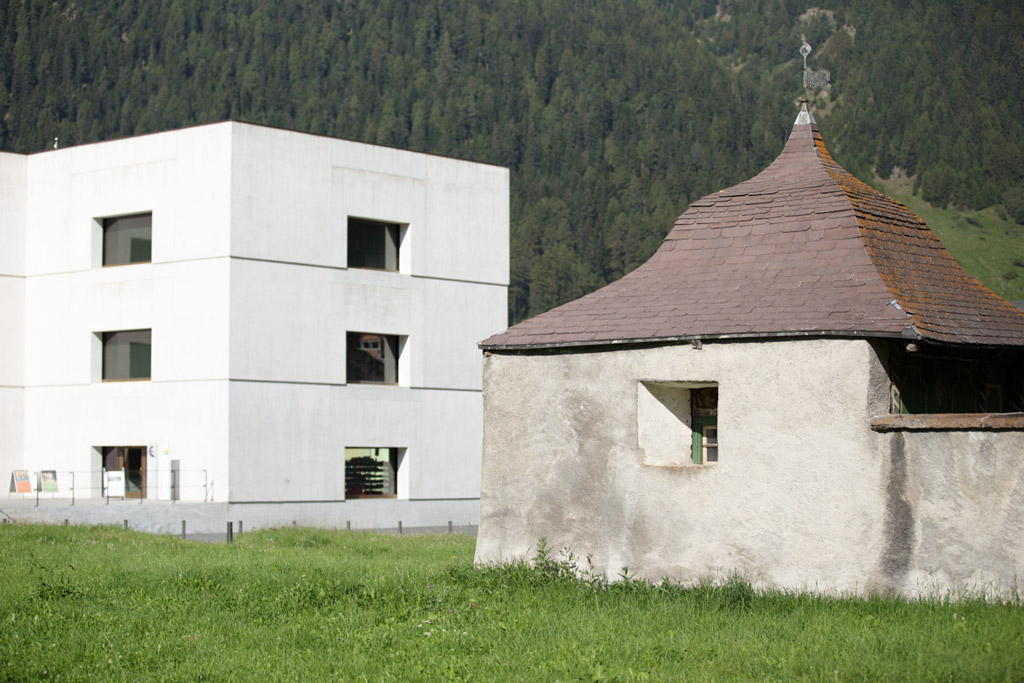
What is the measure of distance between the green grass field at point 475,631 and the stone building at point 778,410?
505 millimetres

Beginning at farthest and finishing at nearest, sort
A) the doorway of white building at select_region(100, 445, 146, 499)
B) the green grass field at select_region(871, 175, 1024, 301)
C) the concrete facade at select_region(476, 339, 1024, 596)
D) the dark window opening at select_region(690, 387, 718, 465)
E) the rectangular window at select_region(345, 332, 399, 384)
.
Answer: the green grass field at select_region(871, 175, 1024, 301) < the rectangular window at select_region(345, 332, 399, 384) < the doorway of white building at select_region(100, 445, 146, 499) < the dark window opening at select_region(690, 387, 718, 465) < the concrete facade at select_region(476, 339, 1024, 596)

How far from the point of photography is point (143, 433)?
126 ft

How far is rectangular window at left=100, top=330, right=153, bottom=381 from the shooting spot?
128 feet

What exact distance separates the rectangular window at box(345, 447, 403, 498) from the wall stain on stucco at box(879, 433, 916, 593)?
27.9 m

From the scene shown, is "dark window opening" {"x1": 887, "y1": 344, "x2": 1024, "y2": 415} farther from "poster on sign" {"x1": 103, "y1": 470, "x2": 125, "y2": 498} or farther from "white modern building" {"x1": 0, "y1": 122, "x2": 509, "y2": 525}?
"poster on sign" {"x1": 103, "y1": 470, "x2": 125, "y2": 498}

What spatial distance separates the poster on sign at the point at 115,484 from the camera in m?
37.7

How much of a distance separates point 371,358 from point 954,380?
27.0 metres

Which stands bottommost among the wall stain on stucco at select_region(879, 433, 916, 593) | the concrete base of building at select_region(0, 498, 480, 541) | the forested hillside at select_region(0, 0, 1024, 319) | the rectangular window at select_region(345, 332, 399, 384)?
the concrete base of building at select_region(0, 498, 480, 541)

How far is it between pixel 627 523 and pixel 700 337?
90.8 inches

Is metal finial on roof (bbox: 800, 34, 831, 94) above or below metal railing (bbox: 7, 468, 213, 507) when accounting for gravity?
above

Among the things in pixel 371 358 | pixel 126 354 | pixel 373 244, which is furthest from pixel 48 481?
pixel 373 244

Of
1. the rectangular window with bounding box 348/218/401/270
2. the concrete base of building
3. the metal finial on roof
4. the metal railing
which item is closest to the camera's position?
the metal finial on roof

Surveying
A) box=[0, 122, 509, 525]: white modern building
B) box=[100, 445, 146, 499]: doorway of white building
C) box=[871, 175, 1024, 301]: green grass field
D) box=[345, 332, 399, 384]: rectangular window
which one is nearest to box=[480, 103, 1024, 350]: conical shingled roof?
box=[0, 122, 509, 525]: white modern building

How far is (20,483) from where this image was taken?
1528 inches
